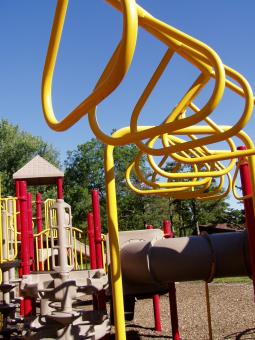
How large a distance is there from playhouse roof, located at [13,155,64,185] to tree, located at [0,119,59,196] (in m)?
22.6

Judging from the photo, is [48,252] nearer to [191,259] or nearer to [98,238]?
[98,238]

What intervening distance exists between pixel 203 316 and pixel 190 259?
4.16 m

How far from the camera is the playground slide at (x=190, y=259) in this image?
4.96 m

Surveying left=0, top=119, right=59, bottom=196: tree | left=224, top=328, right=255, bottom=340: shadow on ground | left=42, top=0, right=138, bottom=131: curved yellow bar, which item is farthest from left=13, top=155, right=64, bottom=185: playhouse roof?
left=0, top=119, right=59, bottom=196: tree

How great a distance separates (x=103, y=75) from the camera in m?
2.85

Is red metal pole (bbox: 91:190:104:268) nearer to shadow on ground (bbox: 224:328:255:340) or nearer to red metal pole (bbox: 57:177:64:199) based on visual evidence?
shadow on ground (bbox: 224:328:255:340)

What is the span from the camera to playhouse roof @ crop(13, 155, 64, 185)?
31.3 feet

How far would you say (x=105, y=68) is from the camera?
290 centimetres

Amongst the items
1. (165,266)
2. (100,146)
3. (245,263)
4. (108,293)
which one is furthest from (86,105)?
(100,146)

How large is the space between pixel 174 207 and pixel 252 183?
3827cm

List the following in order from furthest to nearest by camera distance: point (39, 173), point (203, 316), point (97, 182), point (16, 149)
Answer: point (97, 182), point (16, 149), point (39, 173), point (203, 316)

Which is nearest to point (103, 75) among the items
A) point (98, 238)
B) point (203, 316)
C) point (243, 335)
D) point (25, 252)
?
point (98, 238)

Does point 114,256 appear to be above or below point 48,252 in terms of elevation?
above

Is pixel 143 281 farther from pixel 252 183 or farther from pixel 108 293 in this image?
pixel 252 183
